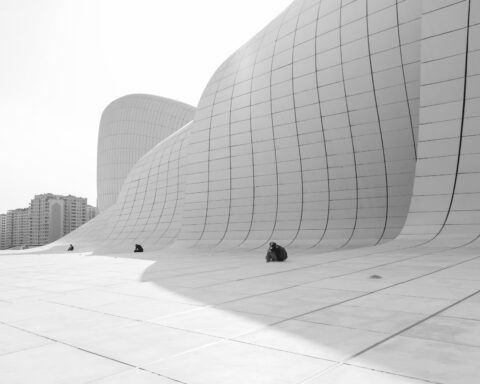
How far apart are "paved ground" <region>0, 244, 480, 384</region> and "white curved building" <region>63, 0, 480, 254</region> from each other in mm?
10768

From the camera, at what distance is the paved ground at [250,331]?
372 cm

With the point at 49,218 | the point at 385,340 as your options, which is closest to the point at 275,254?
the point at 385,340

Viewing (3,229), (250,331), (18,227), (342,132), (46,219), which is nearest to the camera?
(250,331)

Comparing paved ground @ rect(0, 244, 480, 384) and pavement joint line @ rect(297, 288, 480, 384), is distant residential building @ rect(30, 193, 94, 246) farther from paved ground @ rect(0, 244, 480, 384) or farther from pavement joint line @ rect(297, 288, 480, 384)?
pavement joint line @ rect(297, 288, 480, 384)

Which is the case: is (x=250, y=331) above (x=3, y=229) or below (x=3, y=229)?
below

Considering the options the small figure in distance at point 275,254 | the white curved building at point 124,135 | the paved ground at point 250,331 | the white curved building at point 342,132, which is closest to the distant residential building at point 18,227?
the white curved building at point 124,135

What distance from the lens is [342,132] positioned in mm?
24719

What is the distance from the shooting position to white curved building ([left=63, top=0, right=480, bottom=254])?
18.6m

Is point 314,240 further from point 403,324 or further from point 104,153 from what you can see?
point 104,153

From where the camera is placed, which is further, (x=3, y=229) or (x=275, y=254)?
(x=3, y=229)

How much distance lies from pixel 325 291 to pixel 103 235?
1595 inches

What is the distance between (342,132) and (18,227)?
162149 mm

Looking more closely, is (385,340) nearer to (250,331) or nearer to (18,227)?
(250,331)

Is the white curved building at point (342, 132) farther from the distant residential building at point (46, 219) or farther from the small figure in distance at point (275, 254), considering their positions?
the distant residential building at point (46, 219)
